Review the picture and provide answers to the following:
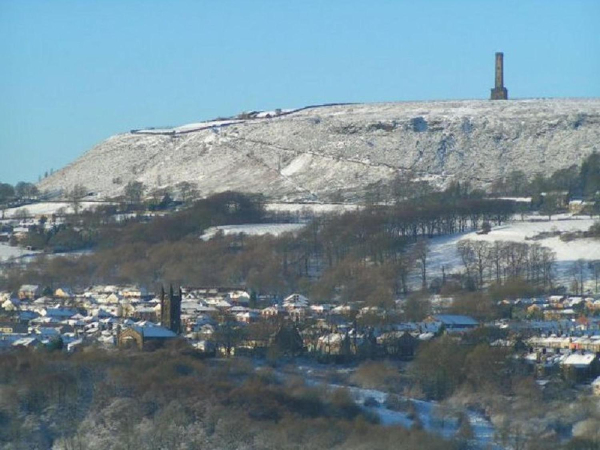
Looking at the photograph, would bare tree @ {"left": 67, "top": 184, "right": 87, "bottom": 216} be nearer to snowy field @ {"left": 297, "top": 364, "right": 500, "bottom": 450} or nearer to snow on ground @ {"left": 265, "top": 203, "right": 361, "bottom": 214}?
snow on ground @ {"left": 265, "top": 203, "right": 361, "bottom": 214}

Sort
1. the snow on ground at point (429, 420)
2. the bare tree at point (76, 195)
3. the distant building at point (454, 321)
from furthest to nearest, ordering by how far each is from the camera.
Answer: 1. the bare tree at point (76, 195)
2. the distant building at point (454, 321)
3. the snow on ground at point (429, 420)

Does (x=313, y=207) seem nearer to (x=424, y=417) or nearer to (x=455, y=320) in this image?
(x=455, y=320)

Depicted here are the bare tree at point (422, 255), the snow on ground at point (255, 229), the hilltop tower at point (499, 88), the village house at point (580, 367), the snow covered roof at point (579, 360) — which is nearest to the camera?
the village house at point (580, 367)

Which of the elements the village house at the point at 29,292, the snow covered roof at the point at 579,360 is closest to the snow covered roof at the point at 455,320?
the snow covered roof at the point at 579,360

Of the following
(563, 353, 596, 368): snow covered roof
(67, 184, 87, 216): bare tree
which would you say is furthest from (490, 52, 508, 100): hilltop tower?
(563, 353, 596, 368): snow covered roof

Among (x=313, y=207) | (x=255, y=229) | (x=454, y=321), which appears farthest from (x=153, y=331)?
(x=313, y=207)

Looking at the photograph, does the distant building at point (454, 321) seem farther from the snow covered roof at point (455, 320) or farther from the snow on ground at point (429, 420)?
the snow on ground at point (429, 420)

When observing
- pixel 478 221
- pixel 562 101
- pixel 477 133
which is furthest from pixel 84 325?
pixel 562 101
